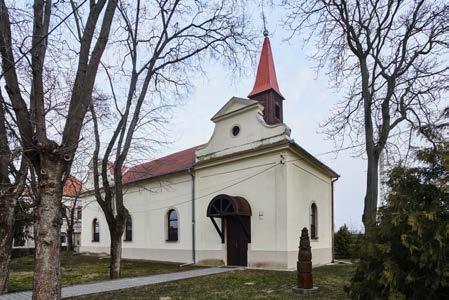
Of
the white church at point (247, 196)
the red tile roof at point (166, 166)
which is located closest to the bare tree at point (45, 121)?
the white church at point (247, 196)

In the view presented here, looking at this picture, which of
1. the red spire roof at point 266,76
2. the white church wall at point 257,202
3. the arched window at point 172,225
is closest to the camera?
the white church wall at point 257,202

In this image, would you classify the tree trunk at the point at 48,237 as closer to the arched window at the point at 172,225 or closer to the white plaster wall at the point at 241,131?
the white plaster wall at the point at 241,131

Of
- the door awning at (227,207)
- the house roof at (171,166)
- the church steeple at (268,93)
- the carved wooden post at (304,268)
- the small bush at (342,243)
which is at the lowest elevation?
the small bush at (342,243)

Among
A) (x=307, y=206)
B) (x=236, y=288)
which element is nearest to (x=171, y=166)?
(x=307, y=206)

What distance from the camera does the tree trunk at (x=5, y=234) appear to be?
10.9 m

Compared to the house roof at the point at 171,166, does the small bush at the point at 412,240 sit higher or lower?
lower

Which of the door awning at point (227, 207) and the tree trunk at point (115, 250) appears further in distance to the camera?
the door awning at point (227, 207)

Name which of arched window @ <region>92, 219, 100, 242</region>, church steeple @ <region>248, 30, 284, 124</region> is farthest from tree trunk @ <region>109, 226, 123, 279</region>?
arched window @ <region>92, 219, 100, 242</region>

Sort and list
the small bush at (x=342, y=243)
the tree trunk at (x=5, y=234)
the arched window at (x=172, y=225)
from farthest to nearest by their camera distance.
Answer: the small bush at (x=342, y=243)
the arched window at (x=172, y=225)
the tree trunk at (x=5, y=234)

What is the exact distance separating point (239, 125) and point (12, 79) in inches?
488

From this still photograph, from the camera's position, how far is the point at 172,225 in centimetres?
2248

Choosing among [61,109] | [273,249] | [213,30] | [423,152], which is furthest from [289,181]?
[423,152]

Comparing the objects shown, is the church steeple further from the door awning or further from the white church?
the door awning

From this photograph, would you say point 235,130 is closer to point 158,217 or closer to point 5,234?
point 158,217
